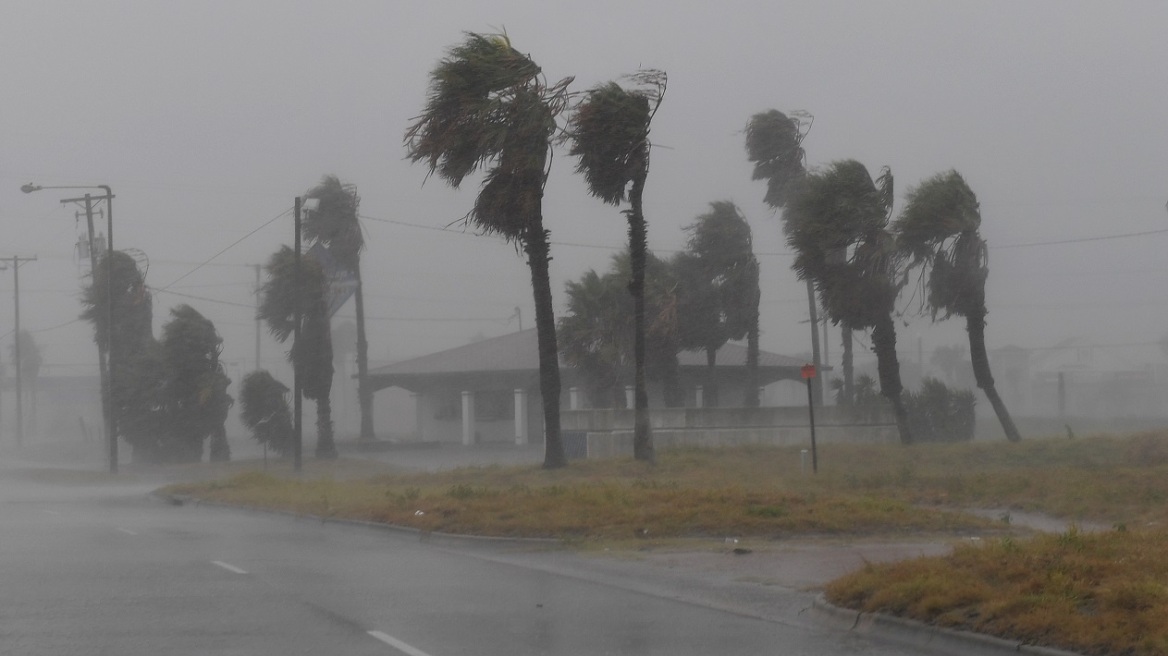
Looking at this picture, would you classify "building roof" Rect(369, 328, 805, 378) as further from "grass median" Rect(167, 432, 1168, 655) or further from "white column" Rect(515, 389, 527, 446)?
"grass median" Rect(167, 432, 1168, 655)

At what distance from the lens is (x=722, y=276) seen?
181 feet

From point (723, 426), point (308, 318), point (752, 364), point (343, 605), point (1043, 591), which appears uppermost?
point (308, 318)

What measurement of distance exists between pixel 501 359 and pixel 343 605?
166 feet

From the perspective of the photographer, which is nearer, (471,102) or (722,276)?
(471,102)

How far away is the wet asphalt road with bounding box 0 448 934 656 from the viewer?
32.2ft

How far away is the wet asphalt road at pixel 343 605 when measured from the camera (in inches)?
386

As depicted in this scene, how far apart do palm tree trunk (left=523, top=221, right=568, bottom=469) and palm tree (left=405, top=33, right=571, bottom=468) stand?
848 mm

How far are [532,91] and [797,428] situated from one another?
1625 cm

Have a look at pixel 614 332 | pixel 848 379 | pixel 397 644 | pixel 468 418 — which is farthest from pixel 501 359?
pixel 397 644

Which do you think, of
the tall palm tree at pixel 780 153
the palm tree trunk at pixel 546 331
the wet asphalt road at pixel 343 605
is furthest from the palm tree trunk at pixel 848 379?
the wet asphalt road at pixel 343 605

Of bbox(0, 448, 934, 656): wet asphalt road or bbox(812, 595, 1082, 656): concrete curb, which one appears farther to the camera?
bbox(0, 448, 934, 656): wet asphalt road

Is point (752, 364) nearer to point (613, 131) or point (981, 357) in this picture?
point (981, 357)

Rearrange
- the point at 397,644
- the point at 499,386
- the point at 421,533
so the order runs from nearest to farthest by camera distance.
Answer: the point at 397,644 < the point at 421,533 < the point at 499,386

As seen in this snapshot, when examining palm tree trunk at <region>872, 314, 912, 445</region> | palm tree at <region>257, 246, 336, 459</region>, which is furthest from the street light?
palm tree trunk at <region>872, 314, 912, 445</region>
